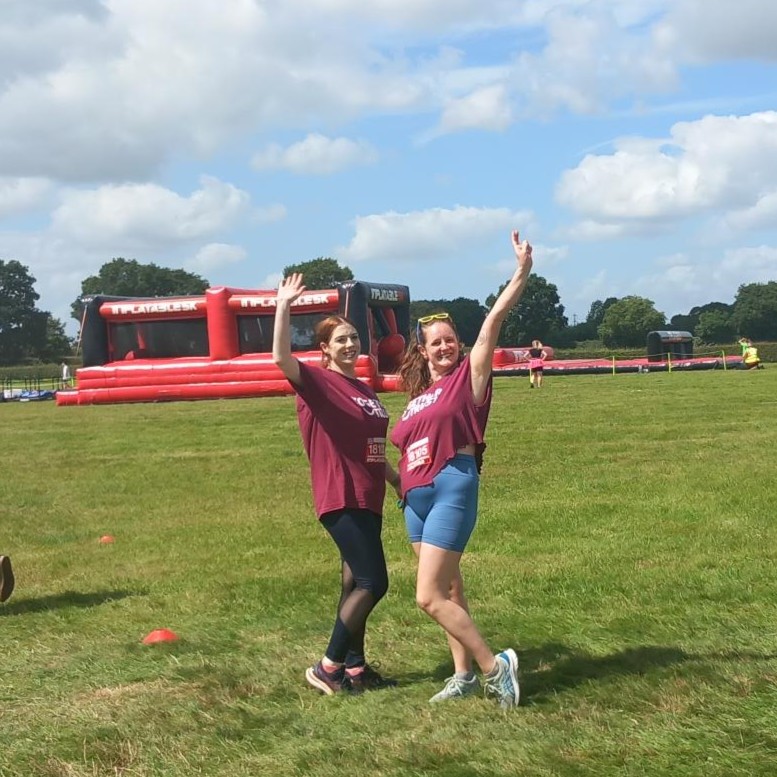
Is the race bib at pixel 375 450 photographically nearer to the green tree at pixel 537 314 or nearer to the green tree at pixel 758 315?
the green tree at pixel 537 314

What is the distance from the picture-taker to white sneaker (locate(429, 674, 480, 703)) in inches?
187

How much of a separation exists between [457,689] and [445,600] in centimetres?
46

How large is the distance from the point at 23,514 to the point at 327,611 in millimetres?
5869

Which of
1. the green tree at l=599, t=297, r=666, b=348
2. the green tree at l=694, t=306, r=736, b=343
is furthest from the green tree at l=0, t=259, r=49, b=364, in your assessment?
the green tree at l=694, t=306, r=736, b=343

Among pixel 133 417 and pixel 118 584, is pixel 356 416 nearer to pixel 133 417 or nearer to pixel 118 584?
pixel 118 584

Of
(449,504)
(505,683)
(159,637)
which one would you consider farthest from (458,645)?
(159,637)

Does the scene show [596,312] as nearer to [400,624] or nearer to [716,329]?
[716,329]

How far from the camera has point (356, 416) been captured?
4.94 meters

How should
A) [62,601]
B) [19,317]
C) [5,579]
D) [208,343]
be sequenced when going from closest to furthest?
[5,579], [62,601], [208,343], [19,317]

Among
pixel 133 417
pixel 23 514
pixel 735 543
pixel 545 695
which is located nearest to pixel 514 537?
pixel 735 543

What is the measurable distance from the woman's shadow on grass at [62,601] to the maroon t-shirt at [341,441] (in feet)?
10.2

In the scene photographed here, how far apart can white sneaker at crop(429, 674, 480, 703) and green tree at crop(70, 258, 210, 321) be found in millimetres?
127426

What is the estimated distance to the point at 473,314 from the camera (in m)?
123

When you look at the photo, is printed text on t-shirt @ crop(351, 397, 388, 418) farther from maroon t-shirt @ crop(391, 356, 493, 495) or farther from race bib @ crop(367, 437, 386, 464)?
maroon t-shirt @ crop(391, 356, 493, 495)
